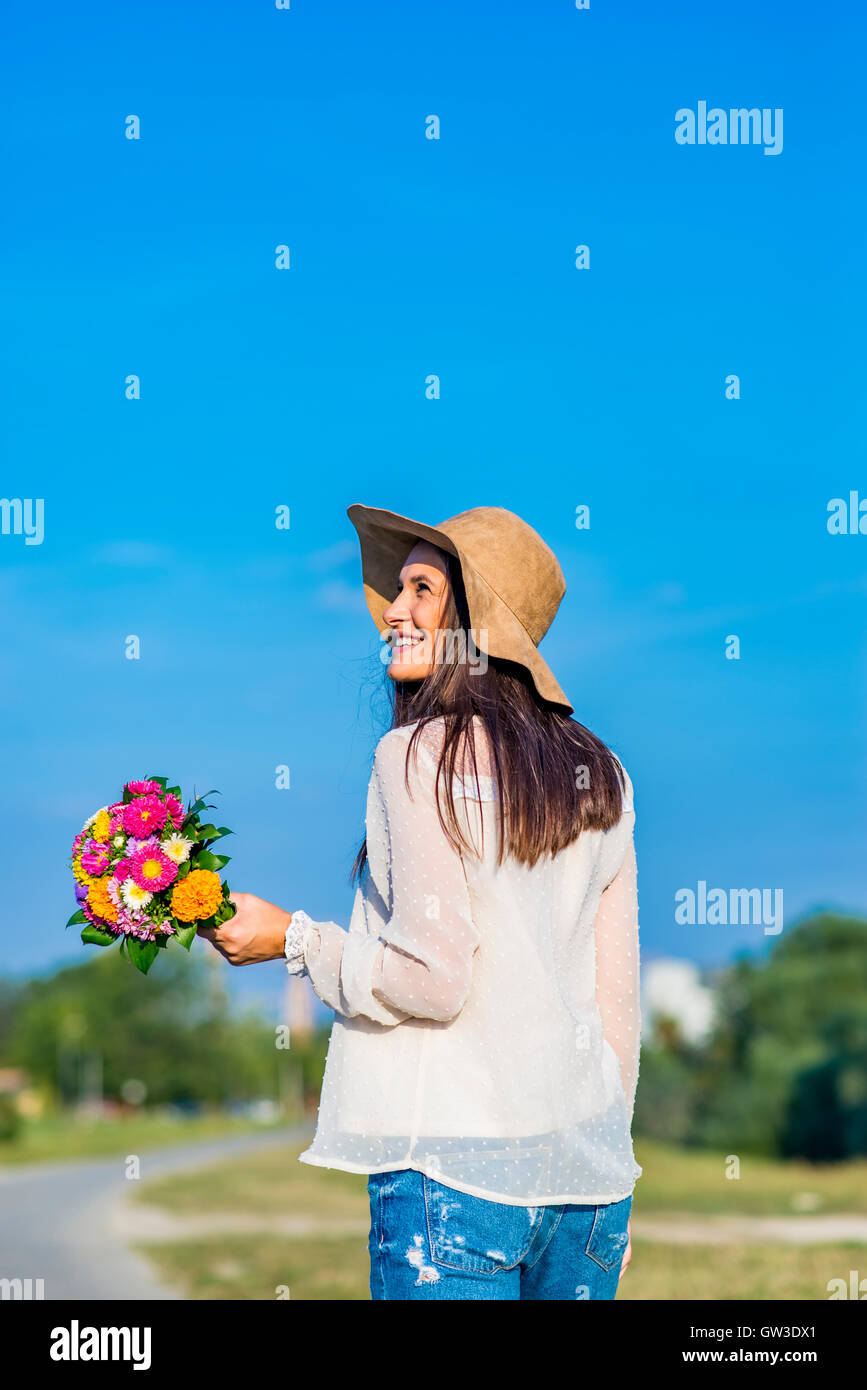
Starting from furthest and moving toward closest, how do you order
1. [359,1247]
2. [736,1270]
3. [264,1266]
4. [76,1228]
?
[76,1228] < [359,1247] < [264,1266] < [736,1270]

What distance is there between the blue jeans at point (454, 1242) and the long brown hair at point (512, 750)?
64 cm

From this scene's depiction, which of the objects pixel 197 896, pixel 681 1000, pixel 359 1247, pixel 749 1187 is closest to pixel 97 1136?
pixel 681 1000

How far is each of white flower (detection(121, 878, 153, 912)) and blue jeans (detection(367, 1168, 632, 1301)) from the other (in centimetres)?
79

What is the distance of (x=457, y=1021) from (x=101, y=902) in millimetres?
877

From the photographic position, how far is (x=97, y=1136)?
49281mm

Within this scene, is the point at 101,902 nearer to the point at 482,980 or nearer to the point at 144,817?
the point at 144,817

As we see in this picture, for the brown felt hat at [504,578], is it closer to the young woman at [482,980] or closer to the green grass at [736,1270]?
the young woman at [482,980]

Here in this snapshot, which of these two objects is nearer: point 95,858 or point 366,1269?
point 95,858

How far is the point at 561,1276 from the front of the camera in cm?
284

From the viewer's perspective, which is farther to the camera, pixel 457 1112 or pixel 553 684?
pixel 553 684

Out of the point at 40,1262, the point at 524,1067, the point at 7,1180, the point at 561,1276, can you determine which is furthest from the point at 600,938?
the point at 7,1180

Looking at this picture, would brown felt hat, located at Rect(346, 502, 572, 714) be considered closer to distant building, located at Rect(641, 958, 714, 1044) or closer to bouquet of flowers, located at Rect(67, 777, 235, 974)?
bouquet of flowers, located at Rect(67, 777, 235, 974)

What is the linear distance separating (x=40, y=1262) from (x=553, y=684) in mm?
13181
